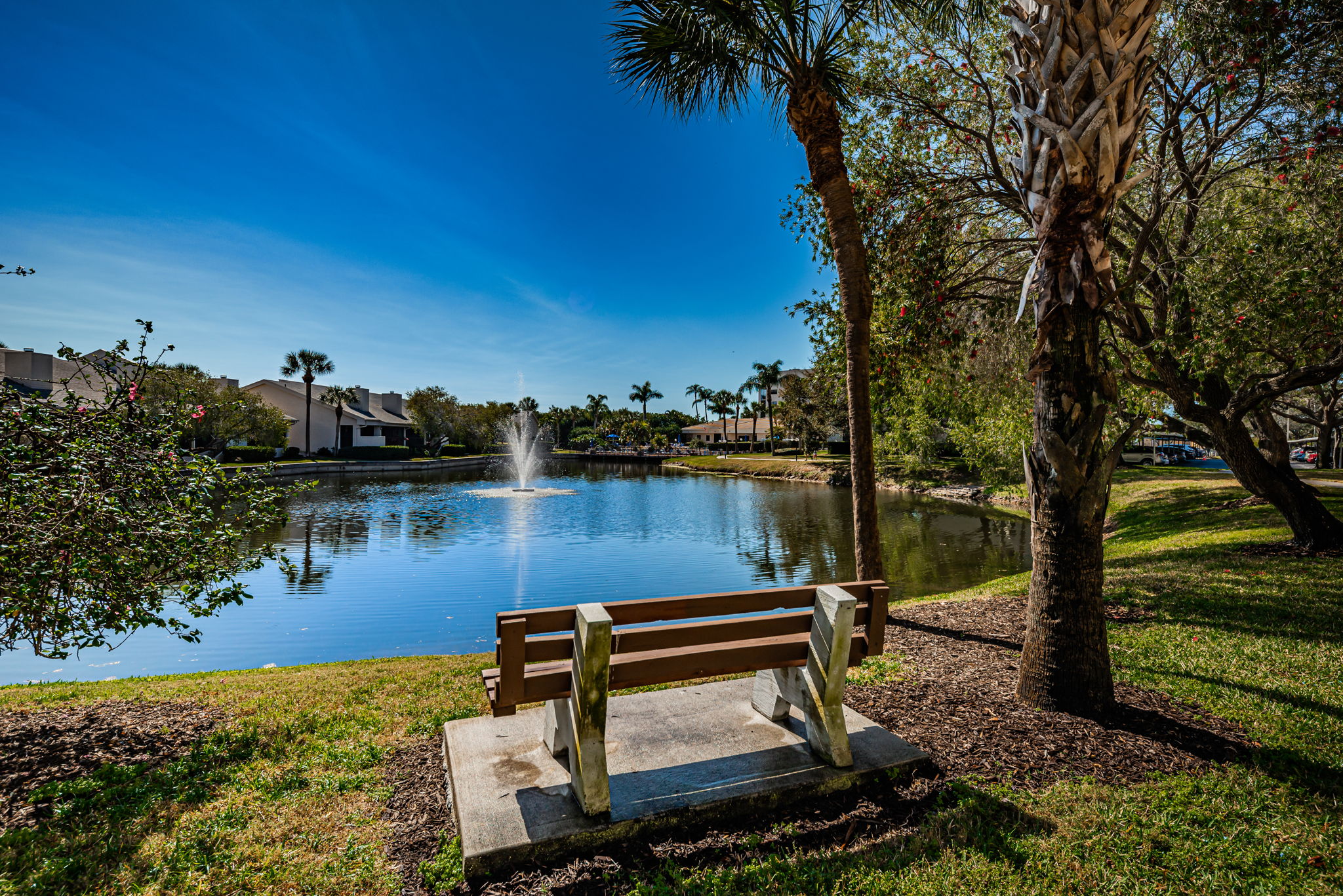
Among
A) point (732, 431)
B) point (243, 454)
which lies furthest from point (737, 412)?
point (243, 454)

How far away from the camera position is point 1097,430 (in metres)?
4.29

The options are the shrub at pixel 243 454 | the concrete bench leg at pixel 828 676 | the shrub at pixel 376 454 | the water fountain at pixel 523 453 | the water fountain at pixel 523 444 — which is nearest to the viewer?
the concrete bench leg at pixel 828 676

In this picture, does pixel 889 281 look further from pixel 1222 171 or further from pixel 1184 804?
pixel 1184 804

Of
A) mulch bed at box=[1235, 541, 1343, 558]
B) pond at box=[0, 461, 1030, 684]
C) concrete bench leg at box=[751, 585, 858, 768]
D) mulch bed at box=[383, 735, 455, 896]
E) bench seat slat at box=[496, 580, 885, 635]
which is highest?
bench seat slat at box=[496, 580, 885, 635]

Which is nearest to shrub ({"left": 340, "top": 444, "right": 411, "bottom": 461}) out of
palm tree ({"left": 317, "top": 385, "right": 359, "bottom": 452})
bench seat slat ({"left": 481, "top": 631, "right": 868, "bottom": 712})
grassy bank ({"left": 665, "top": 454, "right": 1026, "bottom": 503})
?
palm tree ({"left": 317, "top": 385, "right": 359, "bottom": 452})

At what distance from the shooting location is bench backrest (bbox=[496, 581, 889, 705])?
3123 millimetres

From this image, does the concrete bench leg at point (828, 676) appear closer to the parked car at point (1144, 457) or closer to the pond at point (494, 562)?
the pond at point (494, 562)

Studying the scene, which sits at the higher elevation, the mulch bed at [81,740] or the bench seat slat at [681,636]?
the bench seat slat at [681,636]

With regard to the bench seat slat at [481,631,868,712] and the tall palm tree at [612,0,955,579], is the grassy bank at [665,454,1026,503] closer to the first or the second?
the tall palm tree at [612,0,955,579]

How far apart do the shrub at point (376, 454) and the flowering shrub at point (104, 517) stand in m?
53.2

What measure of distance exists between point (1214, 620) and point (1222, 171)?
5.93 m

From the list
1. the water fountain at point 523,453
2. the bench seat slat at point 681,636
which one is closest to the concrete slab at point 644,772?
the bench seat slat at point 681,636

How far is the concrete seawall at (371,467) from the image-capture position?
1558 inches

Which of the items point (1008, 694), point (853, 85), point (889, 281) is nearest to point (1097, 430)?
point (1008, 694)
